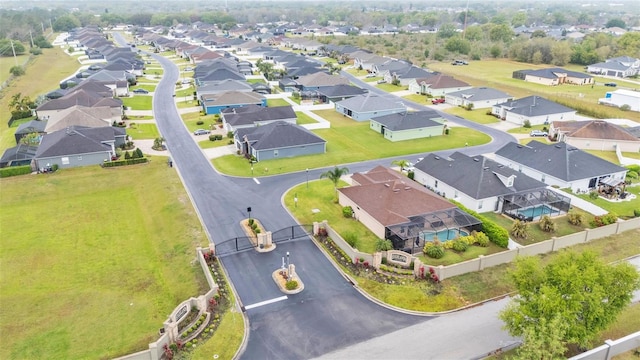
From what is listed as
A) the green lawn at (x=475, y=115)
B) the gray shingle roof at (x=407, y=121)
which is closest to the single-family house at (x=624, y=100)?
the green lawn at (x=475, y=115)

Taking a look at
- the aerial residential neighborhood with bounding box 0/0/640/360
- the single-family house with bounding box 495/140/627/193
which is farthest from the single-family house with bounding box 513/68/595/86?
the single-family house with bounding box 495/140/627/193

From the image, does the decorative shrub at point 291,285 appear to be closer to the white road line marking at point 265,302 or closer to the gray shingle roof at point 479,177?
the white road line marking at point 265,302

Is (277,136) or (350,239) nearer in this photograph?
(350,239)

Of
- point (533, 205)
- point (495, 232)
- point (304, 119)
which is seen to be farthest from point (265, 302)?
point (304, 119)

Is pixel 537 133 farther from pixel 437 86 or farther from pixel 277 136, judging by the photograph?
pixel 277 136

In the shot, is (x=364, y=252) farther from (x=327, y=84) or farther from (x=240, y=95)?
(x=327, y=84)

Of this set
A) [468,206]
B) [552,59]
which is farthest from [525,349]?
[552,59]
